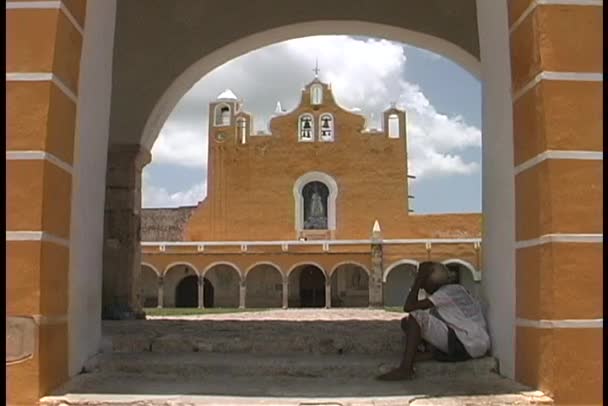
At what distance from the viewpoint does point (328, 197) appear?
31.9 meters

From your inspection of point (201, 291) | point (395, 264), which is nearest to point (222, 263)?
point (201, 291)

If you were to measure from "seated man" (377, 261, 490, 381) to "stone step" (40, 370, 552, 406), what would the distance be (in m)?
0.13

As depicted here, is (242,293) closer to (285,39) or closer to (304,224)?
(304,224)

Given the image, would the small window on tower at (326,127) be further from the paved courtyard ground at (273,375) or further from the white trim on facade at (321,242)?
the paved courtyard ground at (273,375)

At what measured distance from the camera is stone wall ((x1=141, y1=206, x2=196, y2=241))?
3316 cm

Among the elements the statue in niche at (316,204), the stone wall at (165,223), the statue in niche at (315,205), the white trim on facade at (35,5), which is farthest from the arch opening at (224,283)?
the white trim on facade at (35,5)

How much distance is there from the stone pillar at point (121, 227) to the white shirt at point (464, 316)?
12.3 feet

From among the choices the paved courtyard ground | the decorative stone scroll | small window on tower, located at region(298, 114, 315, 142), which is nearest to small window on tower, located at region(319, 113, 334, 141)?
small window on tower, located at region(298, 114, 315, 142)

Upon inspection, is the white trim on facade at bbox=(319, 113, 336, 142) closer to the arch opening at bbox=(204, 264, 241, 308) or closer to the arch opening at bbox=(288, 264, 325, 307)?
the arch opening at bbox=(288, 264, 325, 307)

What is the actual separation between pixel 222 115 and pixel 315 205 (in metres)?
6.08

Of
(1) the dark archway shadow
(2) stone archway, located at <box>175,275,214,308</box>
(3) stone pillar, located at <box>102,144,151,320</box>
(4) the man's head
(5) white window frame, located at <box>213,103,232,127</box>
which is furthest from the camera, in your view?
(5) white window frame, located at <box>213,103,232,127</box>

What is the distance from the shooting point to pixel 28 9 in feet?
11.1

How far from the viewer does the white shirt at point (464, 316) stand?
12.2ft

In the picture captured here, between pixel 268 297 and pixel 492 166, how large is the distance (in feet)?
86.6
